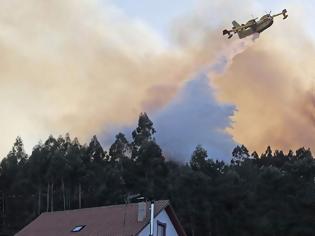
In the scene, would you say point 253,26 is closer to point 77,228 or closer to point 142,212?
point 142,212

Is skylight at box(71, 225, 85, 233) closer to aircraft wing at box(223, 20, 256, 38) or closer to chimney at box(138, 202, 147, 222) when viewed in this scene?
chimney at box(138, 202, 147, 222)

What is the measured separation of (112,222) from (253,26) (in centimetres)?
2354

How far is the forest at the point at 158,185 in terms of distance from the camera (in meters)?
78.3

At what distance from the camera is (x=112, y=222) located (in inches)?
2009

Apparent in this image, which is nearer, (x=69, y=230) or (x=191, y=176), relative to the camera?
(x=69, y=230)

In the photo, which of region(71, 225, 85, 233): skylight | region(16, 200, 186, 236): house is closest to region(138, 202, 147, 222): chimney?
region(16, 200, 186, 236): house

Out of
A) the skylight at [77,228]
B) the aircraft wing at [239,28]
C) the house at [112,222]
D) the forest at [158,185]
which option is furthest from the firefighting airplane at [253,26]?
the forest at [158,185]

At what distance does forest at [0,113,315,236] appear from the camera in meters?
78.3

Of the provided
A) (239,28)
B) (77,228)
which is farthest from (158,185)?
(239,28)

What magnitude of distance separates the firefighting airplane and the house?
61.5ft

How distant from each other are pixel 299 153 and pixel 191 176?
2717 centimetres

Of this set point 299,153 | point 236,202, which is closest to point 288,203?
point 236,202

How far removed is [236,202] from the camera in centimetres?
8044

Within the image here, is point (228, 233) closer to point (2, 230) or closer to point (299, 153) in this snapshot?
point (299, 153)
